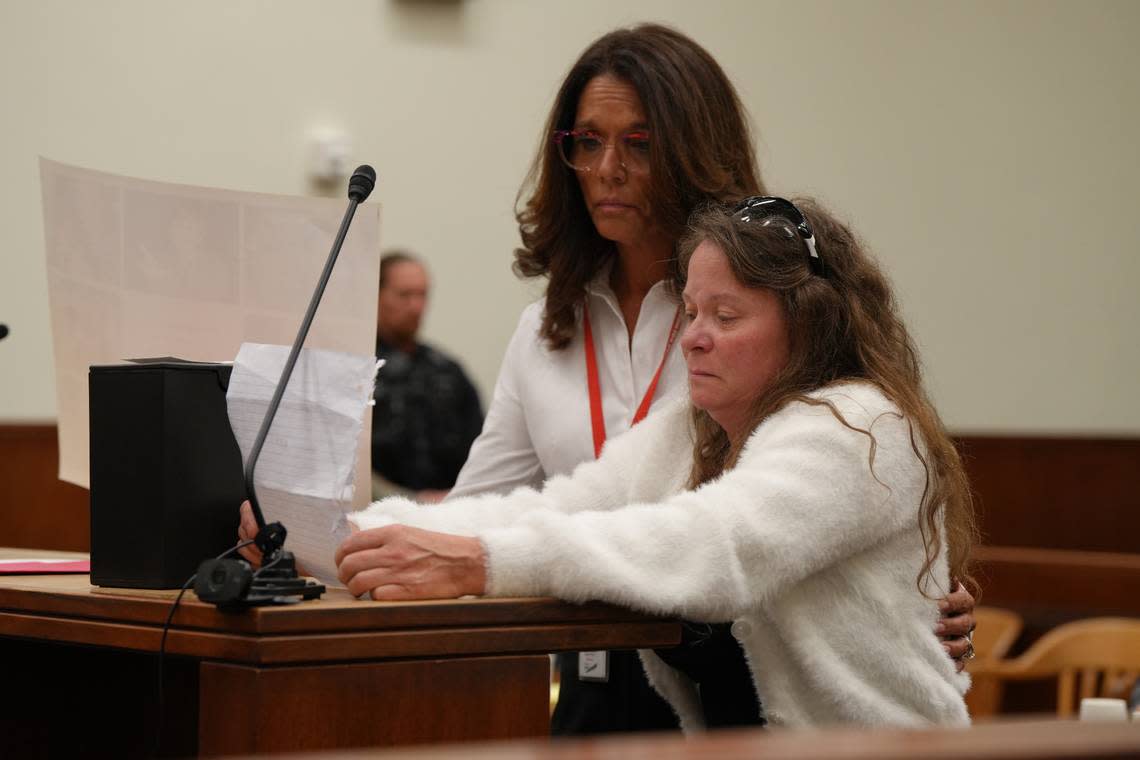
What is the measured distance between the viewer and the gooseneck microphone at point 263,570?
151cm

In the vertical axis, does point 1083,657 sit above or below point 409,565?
below

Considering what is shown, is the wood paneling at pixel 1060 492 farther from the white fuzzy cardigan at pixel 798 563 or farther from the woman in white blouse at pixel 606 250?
the white fuzzy cardigan at pixel 798 563

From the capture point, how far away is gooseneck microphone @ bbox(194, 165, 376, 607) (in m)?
1.51

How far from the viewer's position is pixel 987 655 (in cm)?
449

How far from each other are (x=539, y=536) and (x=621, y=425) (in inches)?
33.3

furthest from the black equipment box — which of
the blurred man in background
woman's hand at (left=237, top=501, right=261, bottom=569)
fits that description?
the blurred man in background

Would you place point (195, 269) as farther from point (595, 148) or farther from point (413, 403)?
point (413, 403)

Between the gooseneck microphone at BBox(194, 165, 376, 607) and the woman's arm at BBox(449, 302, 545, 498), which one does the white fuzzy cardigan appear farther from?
the woman's arm at BBox(449, 302, 545, 498)

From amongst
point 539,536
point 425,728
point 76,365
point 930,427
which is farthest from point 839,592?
point 76,365

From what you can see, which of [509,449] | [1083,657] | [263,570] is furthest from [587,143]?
[1083,657]

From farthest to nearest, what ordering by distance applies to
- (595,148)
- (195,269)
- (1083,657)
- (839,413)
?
1. (1083,657)
2. (595,148)
3. (195,269)
4. (839,413)

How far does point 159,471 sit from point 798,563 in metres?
0.75

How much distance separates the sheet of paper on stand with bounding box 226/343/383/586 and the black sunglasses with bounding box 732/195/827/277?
24.4 inches

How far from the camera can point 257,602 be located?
153 cm
